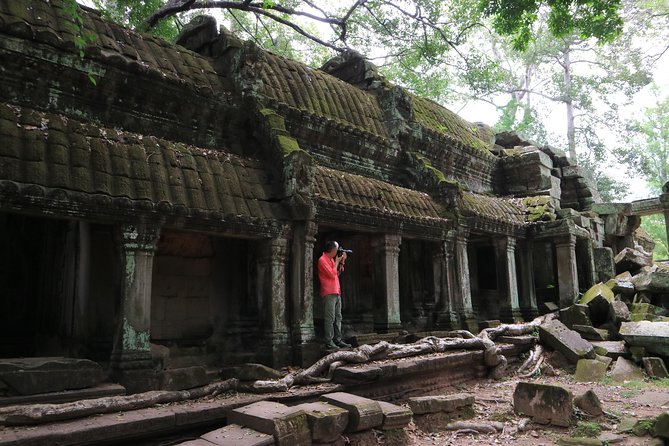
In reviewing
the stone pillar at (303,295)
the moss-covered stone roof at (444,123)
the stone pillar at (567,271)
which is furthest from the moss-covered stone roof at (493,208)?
the stone pillar at (303,295)

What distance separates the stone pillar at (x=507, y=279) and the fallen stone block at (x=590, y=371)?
2587 millimetres

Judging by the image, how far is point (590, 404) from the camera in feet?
19.0

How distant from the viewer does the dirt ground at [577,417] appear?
5.20m

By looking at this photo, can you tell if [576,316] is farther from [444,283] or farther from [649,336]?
[444,283]

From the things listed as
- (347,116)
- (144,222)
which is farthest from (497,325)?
(144,222)

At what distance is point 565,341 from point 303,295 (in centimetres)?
530

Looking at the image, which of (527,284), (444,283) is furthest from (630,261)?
(444,283)

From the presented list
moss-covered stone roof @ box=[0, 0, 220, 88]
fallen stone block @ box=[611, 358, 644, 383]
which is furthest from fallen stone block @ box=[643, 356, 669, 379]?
moss-covered stone roof @ box=[0, 0, 220, 88]

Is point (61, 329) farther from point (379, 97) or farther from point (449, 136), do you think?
point (449, 136)

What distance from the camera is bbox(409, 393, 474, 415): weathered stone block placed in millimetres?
5714

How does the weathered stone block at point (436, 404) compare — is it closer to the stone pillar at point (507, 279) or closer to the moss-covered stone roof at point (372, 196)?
the moss-covered stone roof at point (372, 196)

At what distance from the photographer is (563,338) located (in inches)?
356

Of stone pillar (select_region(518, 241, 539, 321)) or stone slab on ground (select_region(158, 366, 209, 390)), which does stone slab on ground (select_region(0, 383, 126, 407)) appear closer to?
stone slab on ground (select_region(158, 366, 209, 390))

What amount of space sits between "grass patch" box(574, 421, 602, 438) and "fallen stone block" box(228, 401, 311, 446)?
3.07 meters
